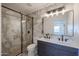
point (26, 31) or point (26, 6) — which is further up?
point (26, 6)

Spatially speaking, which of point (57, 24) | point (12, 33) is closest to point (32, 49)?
point (12, 33)

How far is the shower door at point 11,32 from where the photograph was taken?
164cm

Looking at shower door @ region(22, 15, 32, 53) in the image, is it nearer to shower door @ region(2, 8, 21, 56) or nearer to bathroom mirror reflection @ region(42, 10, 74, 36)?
shower door @ region(2, 8, 21, 56)

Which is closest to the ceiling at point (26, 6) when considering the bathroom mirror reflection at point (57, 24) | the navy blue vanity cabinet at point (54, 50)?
the bathroom mirror reflection at point (57, 24)

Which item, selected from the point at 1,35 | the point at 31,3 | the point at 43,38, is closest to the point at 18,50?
the point at 1,35

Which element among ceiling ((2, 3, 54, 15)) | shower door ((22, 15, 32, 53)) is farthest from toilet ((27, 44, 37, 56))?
ceiling ((2, 3, 54, 15))

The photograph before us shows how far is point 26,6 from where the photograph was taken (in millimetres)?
1571

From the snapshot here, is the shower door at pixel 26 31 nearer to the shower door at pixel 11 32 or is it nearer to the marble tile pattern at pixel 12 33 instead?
the marble tile pattern at pixel 12 33

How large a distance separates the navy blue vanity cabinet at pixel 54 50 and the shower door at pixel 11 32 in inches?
18.2

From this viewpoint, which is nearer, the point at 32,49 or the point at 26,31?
the point at 32,49

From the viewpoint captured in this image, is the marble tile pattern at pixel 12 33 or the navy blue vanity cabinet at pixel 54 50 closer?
the navy blue vanity cabinet at pixel 54 50

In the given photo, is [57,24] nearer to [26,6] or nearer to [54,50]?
[54,50]

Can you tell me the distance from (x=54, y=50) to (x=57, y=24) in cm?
49

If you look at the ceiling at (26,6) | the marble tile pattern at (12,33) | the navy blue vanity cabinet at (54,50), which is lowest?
the navy blue vanity cabinet at (54,50)
